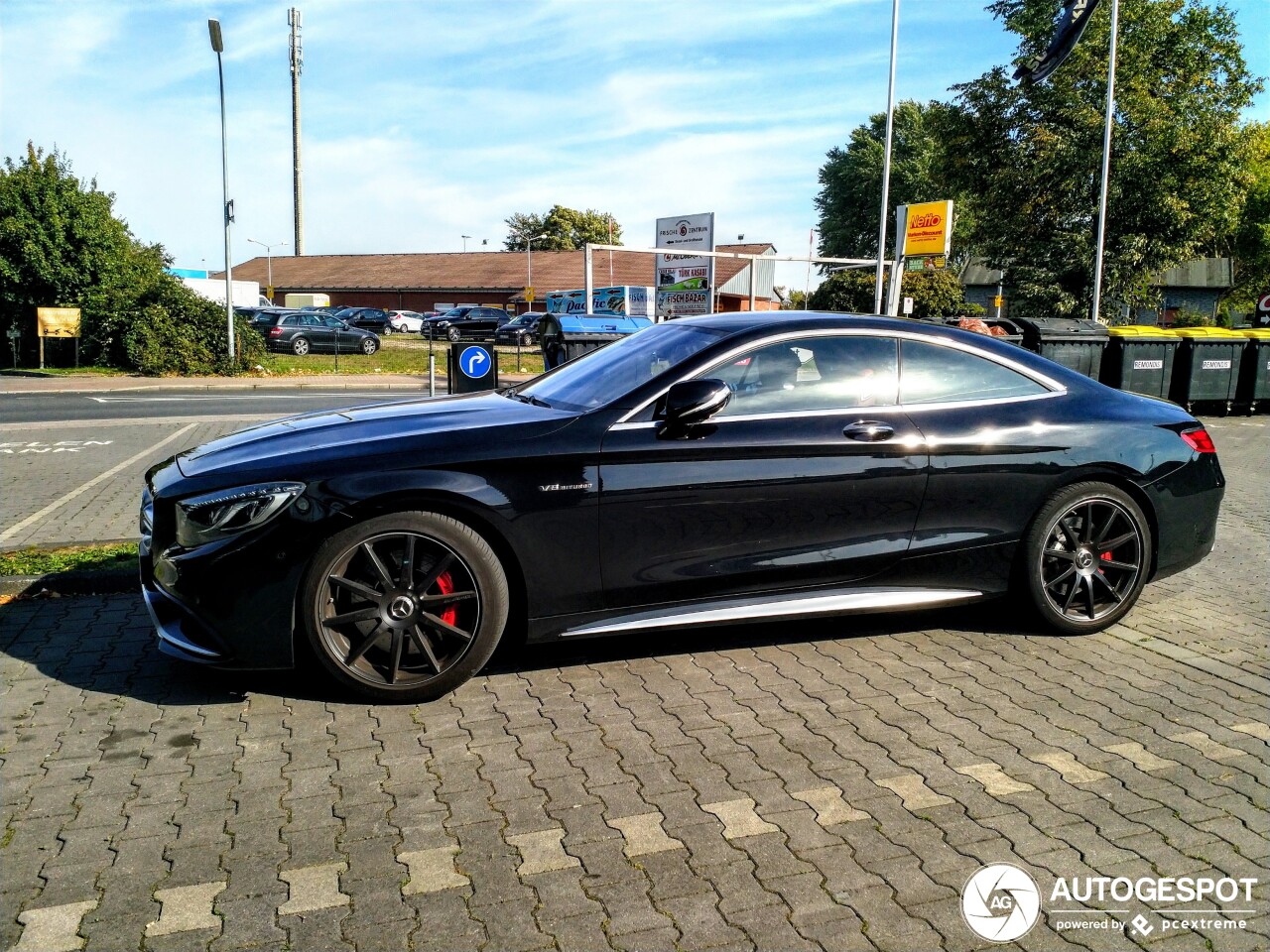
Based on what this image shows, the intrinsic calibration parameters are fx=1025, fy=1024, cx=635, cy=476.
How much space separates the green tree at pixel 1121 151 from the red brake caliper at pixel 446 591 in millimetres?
32550

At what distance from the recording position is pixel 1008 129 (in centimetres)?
3475

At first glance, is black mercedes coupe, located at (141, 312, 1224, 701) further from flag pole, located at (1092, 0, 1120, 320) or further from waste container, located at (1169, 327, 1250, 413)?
flag pole, located at (1092, 0, 1120, 320)

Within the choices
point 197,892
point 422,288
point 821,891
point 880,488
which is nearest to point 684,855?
point 821,891

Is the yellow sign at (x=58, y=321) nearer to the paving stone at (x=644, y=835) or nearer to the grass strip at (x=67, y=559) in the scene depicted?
the grass strip at (x=67, y=559)

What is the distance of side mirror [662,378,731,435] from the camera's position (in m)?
4.20

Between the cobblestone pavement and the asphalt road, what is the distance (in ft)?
35.9

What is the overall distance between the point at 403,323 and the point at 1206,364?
43.4 metres

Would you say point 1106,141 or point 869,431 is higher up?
point 1106,141

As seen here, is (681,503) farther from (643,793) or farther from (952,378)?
(952,378)

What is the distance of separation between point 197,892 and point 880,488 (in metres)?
3.06

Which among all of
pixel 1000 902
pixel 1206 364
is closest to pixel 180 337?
pixel 1206 364

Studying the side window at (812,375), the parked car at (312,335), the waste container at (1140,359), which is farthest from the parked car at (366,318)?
the side window at (812,375)

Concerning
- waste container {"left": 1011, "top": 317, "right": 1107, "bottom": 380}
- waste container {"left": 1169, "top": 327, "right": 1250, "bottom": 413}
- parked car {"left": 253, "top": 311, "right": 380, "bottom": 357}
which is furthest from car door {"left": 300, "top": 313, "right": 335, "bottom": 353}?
waste container {"left": 1169, "top": 327, "right": 1250, "bottom": 413}

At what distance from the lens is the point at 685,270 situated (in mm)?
22656
